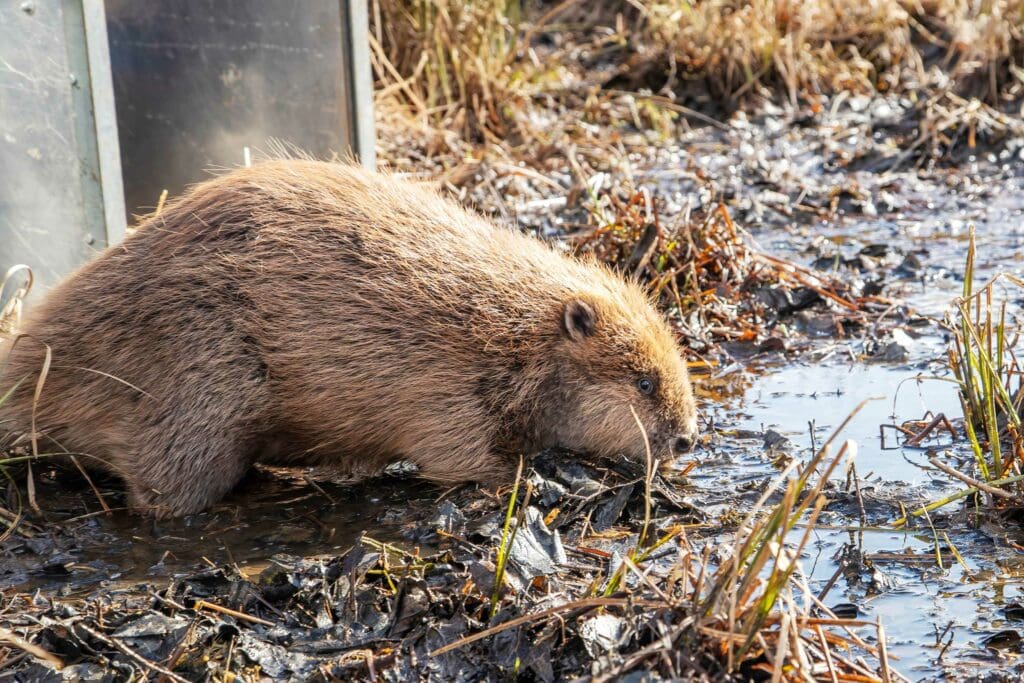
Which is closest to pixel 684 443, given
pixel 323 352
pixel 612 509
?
pixel 612 509

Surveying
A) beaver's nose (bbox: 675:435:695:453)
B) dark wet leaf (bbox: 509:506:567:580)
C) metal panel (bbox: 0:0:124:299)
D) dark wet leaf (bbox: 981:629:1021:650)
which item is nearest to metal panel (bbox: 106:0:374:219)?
metal panel (bbox: 0:0:124:299)

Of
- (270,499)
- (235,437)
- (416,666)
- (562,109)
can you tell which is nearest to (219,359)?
(235,437)

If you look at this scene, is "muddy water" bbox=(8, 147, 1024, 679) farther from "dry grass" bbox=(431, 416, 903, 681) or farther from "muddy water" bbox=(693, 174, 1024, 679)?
"dry grass" bbox=(431, 416, 903, 681)

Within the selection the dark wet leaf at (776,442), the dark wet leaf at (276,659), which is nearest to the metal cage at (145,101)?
the dark wet leaf at (776,442)

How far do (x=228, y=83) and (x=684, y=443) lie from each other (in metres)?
3.04

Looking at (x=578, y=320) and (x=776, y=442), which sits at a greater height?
(x=578, y=320)

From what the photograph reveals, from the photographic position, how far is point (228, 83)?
6.12 m

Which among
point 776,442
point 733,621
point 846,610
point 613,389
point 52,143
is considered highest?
point 52,143

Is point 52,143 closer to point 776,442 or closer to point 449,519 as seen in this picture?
point 449,519

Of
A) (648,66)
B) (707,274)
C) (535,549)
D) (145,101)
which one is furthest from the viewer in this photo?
(648,66)

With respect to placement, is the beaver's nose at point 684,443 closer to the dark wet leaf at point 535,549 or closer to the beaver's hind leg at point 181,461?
the dark wet leaf at point 535,549

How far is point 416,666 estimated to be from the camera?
3174mm

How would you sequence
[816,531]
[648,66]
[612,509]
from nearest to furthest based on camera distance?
1. [816,531]
2. [612,509]
3. [648,66]

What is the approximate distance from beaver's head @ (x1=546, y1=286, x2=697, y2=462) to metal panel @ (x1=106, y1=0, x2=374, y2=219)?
6.42ft
